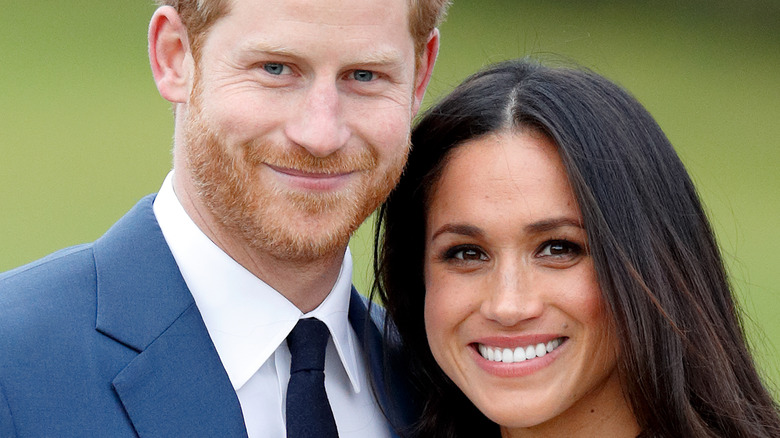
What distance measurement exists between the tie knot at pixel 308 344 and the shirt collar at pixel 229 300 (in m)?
0.02

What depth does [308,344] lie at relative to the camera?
2623 millimetres

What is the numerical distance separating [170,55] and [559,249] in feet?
3.11

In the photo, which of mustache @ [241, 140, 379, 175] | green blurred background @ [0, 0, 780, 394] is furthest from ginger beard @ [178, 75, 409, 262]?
green blurred background @ [0, 0, 780, 394]

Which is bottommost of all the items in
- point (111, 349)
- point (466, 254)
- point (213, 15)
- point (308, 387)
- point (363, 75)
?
point (308, 387)

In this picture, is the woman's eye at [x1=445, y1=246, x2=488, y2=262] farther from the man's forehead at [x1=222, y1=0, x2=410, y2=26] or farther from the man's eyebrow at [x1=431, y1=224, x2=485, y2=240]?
the man's forehead at [x1=222, y1=0, x2=410, y2=26]

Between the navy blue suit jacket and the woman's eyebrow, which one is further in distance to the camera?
the woman's eyebrow

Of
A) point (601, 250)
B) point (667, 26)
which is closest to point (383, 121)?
point (601, 250)

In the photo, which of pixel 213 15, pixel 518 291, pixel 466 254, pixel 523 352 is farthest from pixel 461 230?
pixel 213 15

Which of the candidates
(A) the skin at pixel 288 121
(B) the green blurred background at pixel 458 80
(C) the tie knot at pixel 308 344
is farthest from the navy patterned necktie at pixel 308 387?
(B) the green blurred background at pixel 458 80

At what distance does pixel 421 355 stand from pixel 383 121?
29.3 inches

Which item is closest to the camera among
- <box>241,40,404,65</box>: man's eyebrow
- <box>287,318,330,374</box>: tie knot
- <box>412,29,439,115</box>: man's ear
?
<box>241,40,404,65</box>: man's eyebrow

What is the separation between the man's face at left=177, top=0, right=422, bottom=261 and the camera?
248 cm

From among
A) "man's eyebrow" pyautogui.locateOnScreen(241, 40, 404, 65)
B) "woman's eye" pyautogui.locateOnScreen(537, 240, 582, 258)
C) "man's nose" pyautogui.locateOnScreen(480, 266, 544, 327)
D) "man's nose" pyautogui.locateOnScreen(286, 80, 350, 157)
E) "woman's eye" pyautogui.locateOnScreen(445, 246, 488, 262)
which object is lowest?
"man's nose" pyautogui.locateOnScreen(480, 266, 544, 327)

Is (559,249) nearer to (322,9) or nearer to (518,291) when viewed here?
(518,291)
